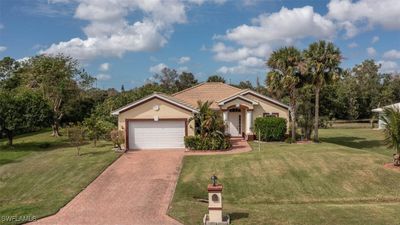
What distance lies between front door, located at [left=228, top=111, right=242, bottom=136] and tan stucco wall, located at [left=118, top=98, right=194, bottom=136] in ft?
19.6

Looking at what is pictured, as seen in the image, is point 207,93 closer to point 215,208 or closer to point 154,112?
point 154,112

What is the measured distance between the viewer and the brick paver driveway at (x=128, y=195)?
13.9m

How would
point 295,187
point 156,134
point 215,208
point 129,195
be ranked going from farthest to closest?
1. point 156,134
2. point 295,187
3. point 129,195
4. point 215,208

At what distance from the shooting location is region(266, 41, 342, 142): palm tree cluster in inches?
1177

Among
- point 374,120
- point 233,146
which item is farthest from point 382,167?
point 374,120

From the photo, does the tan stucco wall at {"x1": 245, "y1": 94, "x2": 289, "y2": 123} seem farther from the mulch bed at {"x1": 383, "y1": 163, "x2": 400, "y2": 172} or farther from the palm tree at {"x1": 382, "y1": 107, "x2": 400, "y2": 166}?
the mulch bed at {"x1": 383, "y1": 163, "x2": 400, "y2": 172}

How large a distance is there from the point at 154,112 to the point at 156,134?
157 centimetres

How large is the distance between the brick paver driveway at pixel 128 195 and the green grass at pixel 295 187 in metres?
0.72

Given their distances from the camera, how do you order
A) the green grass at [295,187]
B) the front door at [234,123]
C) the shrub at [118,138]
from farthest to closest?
the front door at [234,123]
the shrub at [118,138]
the green grass at [295,187]

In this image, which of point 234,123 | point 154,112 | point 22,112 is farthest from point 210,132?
point 22,112

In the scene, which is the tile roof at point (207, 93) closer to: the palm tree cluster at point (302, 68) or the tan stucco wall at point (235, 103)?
the tan stucco wall at point (235, 103)

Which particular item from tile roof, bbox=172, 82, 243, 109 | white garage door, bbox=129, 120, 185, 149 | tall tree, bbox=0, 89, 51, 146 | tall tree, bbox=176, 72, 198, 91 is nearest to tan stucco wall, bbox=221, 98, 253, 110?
tile roof, bbox=172, 82, 243, 109

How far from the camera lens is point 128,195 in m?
17.1

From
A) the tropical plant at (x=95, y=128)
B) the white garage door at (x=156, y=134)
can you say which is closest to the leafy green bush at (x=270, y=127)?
the white garage door at (x=156, y=134)
